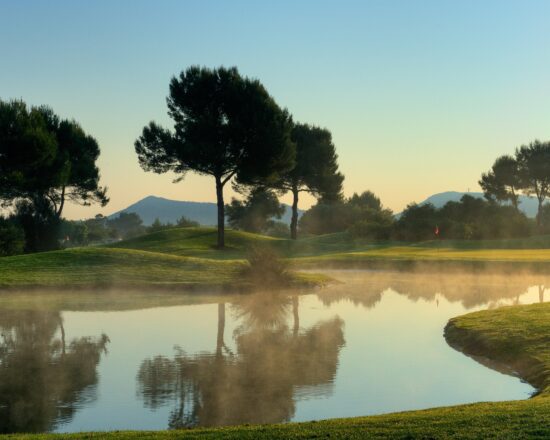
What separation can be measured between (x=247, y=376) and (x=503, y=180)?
9831cm

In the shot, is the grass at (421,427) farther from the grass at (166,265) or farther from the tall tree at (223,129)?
the tall tree at (223,129)

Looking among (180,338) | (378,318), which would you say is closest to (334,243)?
(378,318)

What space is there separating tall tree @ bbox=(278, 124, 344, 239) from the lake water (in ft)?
177

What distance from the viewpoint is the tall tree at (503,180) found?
104 metres

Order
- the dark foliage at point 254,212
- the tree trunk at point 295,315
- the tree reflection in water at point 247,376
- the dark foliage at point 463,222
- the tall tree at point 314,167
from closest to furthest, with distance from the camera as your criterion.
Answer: the tree reflection in water at point 247,376 < the tree trunk at point 295,315 < the dark foliage at point 463,222 < the tall tree at point 314,167 < the dark foliage at point 254,212

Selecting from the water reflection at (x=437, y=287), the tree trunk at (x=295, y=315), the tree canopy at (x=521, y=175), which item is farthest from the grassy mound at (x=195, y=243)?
the tree canopy at (x=521, y=175)

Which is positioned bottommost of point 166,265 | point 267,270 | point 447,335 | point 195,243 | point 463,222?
point 447,335

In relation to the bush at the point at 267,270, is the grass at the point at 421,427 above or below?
below

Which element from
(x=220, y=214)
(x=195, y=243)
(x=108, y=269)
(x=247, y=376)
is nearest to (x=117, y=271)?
(x=108, y=269)

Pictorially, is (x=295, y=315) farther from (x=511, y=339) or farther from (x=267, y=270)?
(x=267, y=270)

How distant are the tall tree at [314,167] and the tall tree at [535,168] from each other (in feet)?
117

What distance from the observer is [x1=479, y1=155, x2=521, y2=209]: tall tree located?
104350 mm

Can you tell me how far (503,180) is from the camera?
346ft

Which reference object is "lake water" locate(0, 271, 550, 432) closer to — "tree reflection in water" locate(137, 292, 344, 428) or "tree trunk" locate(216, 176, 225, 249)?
"tree reflection in water" locate(137, 292, 344, 428)
